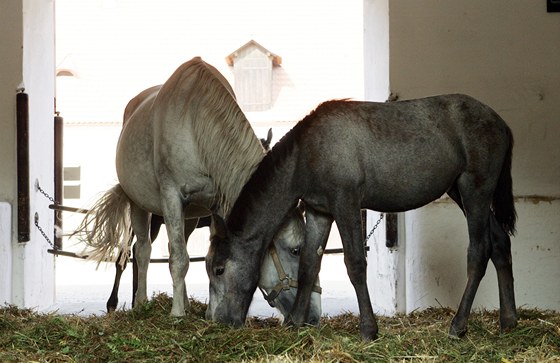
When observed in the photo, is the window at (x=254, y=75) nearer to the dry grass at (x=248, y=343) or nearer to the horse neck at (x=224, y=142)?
the horse neck at (x=224, y=142)

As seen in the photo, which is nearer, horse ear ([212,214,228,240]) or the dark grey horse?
the dark grey horse

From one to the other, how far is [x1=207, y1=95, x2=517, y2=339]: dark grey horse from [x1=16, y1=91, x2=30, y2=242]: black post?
8.77ft

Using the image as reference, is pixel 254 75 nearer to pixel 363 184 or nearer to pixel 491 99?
pixel 491 99

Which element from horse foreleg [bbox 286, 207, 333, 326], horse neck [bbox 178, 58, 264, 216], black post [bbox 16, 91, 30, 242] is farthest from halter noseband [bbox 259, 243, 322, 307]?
black post [bbox 16, 91, 30, 242]

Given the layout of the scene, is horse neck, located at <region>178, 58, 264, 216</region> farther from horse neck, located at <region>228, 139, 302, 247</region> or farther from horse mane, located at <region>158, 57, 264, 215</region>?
horse neck, located at <region>228, 139, 302, 247</region>

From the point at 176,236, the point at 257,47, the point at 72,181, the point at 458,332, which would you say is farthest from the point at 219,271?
the point at 257,47

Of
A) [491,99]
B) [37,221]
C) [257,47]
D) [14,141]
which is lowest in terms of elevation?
[37,221]

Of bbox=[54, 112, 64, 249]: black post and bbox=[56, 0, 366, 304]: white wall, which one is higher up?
bbox=[56, 0, 366, 304]: white wall

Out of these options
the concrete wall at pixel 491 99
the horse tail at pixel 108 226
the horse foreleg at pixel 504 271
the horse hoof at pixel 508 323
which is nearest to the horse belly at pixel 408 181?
the horse foreleg at pixel 504 271

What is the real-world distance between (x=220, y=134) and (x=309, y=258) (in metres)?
0.87

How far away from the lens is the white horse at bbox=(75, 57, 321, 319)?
4.99 m

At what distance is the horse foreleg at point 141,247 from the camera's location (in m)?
5.99

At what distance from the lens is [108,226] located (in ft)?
21.1

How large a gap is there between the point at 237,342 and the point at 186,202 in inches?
52.0
